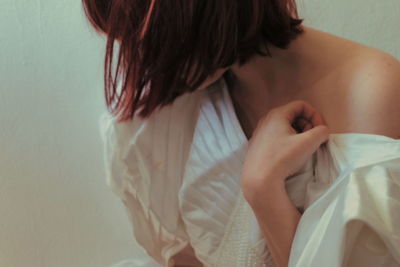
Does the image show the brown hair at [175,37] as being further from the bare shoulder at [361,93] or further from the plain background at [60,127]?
the plain background at [60,127]

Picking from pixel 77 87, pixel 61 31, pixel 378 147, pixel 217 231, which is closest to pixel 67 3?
pixel 61 31

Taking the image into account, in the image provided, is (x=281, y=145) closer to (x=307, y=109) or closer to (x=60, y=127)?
(x=307, y=109)

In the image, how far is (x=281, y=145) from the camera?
0.53 metres

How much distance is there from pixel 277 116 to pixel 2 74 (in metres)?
0.52

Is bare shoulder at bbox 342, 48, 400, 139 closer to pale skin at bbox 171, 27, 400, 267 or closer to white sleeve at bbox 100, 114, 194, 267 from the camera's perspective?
pale skin at bbox 171, 27, 400, 267

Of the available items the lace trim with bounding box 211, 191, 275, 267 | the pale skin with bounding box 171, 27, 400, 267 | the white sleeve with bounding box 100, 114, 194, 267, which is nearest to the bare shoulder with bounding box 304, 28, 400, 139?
the pale skin with bounding box 171, 27, 400, 267

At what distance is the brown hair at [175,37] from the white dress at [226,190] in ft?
0.35

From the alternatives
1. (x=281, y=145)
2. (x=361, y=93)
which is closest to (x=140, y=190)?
(x=281, y=145)

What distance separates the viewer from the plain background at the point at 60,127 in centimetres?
77

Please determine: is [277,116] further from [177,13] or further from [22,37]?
[22,37]

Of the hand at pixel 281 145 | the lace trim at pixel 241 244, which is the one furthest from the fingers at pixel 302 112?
the lace trim at pixel 241 244

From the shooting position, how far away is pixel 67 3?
0.77 m

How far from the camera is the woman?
18.3 inches

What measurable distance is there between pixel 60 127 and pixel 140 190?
0.23 metres
